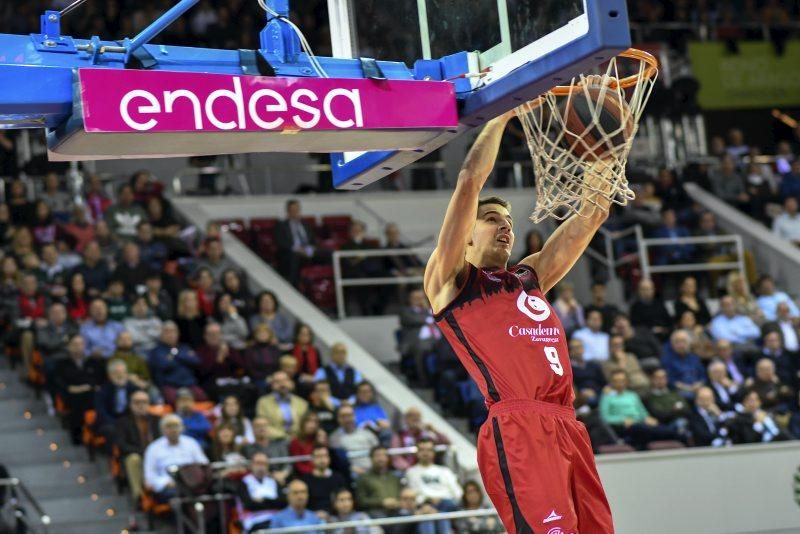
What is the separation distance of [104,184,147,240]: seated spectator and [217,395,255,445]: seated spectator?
3.76 m

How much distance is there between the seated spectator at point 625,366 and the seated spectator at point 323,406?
8.48 feet

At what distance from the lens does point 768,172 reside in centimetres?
1828

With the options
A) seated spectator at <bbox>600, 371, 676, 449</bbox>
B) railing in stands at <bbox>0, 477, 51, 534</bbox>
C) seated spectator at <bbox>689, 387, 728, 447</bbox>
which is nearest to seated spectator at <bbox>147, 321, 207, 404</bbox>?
railing in stands at <bbox>0, 477, 51, 534</bbox>

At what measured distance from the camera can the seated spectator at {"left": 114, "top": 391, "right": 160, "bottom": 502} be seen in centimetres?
1051

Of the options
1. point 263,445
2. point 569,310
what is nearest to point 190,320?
point 263,445

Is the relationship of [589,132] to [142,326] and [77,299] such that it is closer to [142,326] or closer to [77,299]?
[142,326]

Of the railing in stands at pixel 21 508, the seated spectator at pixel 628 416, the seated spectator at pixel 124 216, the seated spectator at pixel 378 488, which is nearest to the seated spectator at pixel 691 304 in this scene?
the seated spectator at pixel 628 416

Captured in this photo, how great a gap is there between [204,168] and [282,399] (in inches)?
231

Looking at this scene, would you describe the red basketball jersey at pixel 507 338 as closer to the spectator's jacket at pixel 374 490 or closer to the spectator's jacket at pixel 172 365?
the spectator's jacket at pixel 374 490

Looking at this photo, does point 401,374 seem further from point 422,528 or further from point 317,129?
point 317,129

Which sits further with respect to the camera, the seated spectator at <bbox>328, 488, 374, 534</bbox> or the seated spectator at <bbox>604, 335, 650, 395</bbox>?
the seated spectator at <bbox>604, 335, 650, 395</bbox>

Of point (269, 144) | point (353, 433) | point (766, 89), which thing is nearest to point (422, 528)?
point (353, 433)

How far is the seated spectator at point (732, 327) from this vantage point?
1441 centimetres

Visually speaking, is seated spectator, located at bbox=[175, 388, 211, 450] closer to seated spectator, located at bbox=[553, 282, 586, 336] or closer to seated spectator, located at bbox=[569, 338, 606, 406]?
seated spectator, located at bbox=[569, 338, 606, 406]
